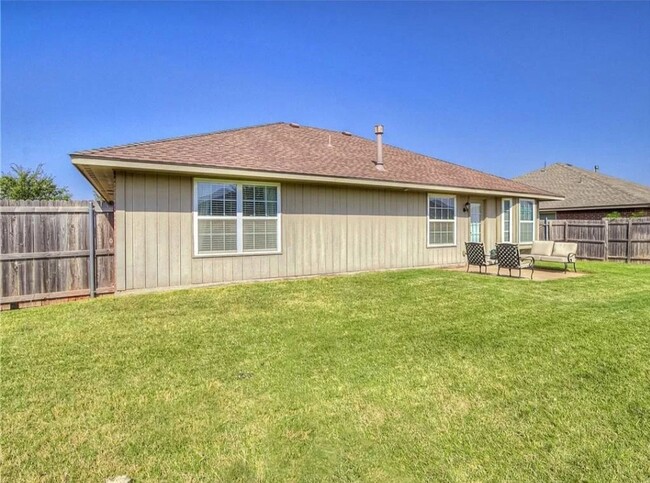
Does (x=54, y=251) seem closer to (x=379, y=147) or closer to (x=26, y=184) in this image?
(x=379, y=147)

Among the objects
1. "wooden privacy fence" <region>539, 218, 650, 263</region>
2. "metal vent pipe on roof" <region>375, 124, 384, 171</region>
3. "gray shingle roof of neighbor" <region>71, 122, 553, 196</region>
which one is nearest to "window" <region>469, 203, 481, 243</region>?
"gray shingle roof of neighbor" <region>71, 122, 553, 196</region>

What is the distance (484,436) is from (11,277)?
8.01 meters

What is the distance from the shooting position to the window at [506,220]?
1383cm

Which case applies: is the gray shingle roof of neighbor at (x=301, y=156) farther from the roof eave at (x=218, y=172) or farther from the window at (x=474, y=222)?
the window at (x=474, y=222)

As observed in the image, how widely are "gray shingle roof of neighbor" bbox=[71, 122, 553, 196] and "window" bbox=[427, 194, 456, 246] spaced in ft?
2.21

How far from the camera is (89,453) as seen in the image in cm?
241

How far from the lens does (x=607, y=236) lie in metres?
15.2

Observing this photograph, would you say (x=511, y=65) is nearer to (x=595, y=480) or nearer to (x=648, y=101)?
(x=648, y=101)

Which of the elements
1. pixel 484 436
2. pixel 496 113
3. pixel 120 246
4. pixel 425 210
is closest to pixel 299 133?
pixel 425 210

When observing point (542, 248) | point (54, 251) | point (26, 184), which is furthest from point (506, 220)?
point (26, 184)

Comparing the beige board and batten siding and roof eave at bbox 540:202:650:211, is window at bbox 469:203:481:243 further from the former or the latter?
roof eave at bbox 540:202:650:211

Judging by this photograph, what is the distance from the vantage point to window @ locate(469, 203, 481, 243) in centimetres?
1298

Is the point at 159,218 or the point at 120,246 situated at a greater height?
the point at 159,218

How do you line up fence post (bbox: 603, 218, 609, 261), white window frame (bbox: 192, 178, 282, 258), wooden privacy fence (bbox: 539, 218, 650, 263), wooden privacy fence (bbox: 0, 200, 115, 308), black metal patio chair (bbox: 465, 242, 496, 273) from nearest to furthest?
1. wooden privacy fence (bbox: 0, 200, 115, 308)
2. white window frame (bbox: 192, 178, 282, 258)
3. black metal patio chair (bbox: 465, 242, 496, 273)
4. wooden privacy fence (bbox: 539, 218, 650, 263)
5. fence post (bbox: 603, 218, 609, 261)
